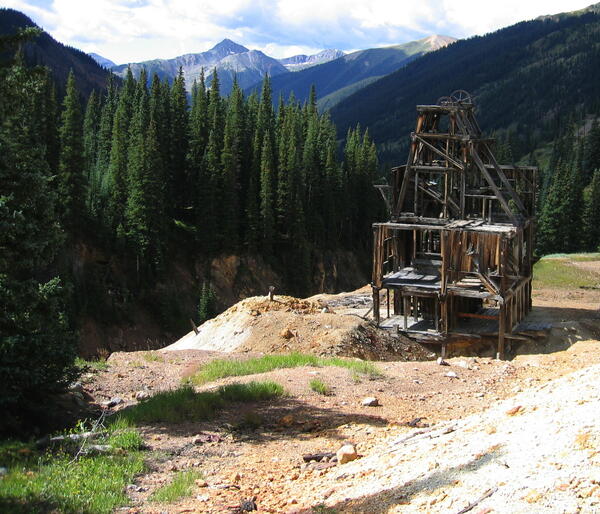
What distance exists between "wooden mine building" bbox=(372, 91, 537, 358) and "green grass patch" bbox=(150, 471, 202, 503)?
19764 mm

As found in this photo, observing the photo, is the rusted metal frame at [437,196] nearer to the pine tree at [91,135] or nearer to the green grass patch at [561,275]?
the green grass patch at [561,275]

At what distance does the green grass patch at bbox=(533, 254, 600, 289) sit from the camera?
47.2m

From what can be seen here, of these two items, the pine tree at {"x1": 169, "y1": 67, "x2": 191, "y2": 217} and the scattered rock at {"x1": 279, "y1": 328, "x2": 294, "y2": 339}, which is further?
the pine tree at {"x1": 169, "y1": 67, "x2": 191, "y2": 217}

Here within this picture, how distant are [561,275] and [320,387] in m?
40.6

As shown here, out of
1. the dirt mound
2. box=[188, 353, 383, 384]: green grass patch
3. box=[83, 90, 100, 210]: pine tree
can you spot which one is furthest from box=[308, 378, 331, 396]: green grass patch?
box=[83, 90, 100, 210]: pine tree

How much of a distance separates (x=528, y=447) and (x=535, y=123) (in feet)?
653

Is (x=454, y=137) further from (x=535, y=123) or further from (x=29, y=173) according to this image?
(x=535, y=123)

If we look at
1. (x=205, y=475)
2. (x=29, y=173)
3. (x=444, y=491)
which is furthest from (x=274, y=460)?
(x=29, y=173)

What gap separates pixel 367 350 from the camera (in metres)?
24.4

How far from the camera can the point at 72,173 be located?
176 ft

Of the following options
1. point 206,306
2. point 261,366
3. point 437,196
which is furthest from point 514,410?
point 206,306

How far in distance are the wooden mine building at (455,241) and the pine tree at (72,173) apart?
2975 centimetres

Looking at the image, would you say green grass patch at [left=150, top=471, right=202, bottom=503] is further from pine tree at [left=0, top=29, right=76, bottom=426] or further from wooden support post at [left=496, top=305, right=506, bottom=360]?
wooden support post at [left=496, top=305, right=506, bottom=360]

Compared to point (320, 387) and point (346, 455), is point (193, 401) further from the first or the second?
point (346, 455)
